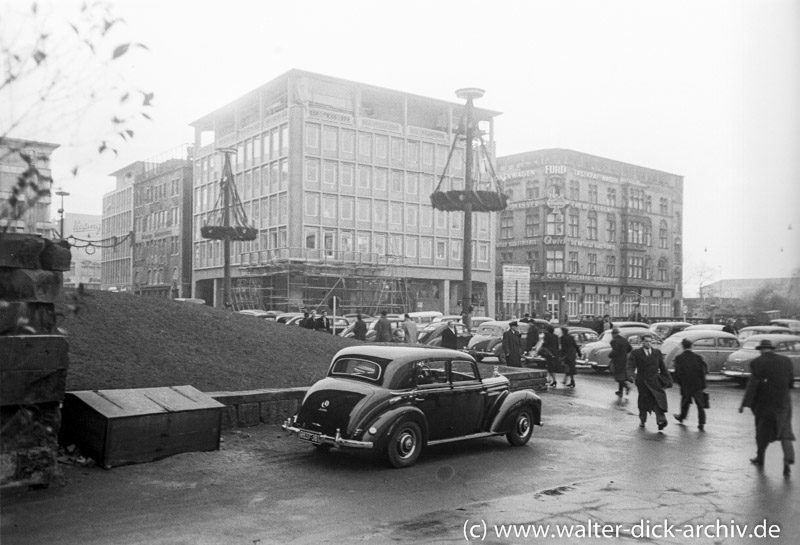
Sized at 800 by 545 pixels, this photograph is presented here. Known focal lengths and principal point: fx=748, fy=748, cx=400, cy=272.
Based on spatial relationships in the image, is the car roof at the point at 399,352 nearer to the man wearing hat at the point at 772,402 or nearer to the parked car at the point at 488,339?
the man wearing hat at the point at 772,402

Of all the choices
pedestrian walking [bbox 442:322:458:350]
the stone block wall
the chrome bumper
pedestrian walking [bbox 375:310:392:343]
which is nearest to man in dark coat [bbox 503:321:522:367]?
pedestrian walking [bbox 442:322:458:350]

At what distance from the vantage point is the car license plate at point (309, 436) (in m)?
9.84

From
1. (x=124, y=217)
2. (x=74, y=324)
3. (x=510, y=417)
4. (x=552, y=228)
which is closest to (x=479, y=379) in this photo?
(x=510, y=417)

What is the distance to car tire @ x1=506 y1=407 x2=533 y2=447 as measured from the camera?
11.4 metres

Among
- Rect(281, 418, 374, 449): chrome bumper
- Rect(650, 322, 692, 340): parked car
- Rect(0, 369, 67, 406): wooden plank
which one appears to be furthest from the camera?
Rect(650, 322, 692, 340): parked car

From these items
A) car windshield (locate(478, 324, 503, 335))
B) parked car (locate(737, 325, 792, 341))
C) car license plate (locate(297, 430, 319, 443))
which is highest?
parked car (locate(737, 325, 792, 341))

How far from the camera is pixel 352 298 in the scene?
56500mm

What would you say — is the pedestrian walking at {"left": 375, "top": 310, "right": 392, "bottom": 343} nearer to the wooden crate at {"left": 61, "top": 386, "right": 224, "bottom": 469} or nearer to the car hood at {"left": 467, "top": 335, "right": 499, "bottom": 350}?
the car hood at {"left": 467, "top": 335, "right": 499, "bottom": 350}

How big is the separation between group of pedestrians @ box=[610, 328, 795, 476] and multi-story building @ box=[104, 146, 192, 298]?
57.6 metres

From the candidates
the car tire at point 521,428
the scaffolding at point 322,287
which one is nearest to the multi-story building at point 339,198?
the scaffolding at point 322,287

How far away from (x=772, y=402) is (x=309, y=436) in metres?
6.07

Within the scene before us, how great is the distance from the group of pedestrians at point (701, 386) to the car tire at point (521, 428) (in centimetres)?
298

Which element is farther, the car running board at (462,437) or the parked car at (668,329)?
the parked car at (668,329)

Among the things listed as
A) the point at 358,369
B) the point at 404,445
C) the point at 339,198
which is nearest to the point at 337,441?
the point at 404,445
